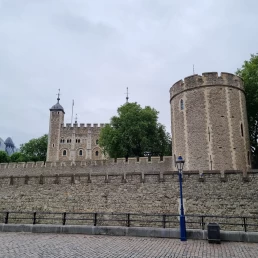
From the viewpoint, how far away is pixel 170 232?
29.9 ft

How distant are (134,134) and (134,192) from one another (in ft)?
54.3

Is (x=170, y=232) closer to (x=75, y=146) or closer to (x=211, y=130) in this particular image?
(x=211, y=130)

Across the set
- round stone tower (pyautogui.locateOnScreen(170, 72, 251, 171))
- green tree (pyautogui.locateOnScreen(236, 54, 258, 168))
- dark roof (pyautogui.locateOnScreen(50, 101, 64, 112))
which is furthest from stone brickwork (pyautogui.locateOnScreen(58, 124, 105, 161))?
round stone tower (pyautogui.locateOnScreen(170, 72, 251, 171))

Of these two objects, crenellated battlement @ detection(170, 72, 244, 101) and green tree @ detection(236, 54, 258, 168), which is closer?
crenellated battlement @ detection(170, 72, 244, 101)

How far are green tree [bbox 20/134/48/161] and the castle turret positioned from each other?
3436 millimetres

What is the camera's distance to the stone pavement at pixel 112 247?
661cm

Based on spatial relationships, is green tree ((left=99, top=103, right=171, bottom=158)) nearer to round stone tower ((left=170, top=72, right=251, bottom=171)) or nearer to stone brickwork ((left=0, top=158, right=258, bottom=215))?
round stone tower ((left=170, top=72, right=251, bottom=171))

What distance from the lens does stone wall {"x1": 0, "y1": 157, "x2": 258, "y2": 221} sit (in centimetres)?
1210

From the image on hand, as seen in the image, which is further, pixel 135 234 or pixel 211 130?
pixel 211 130

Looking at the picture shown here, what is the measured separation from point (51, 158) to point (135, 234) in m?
45.0

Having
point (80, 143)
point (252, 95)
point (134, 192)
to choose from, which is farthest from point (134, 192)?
point (80, 143)

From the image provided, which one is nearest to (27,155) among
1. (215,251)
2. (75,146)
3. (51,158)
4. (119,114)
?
(51,158)

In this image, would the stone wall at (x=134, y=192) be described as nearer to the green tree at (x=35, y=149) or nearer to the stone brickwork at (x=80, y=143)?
the green tree at (x=35, y=149)

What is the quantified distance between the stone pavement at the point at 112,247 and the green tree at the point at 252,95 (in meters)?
14.8
